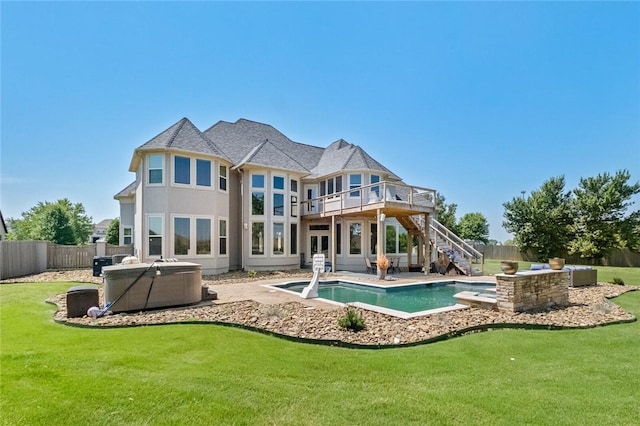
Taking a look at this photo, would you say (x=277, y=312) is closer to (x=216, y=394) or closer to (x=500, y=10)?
(x=216, y=394)

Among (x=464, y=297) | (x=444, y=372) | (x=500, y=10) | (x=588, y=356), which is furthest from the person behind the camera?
(x=500, y=10)

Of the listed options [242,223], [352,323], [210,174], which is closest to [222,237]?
[242,223]

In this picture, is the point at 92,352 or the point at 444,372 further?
the point at 92,352

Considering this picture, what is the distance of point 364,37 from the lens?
13.7m

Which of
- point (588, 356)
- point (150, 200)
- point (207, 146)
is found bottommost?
point (588, 356)

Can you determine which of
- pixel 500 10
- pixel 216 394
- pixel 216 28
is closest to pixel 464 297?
pixel 216 394

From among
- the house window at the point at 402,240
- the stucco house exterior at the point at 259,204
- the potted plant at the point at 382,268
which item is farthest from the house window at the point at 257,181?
the house window at the point at 402,240

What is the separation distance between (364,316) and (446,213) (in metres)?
34.3

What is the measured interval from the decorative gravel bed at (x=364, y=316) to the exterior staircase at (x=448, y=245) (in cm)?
790

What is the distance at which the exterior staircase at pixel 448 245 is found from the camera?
55.1 ft

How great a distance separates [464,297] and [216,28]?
1217 centimetres

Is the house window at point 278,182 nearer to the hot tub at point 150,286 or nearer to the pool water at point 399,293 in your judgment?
the pool water at point 399,293

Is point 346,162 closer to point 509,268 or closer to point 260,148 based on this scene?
point 260,148

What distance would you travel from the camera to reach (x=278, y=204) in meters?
18.4
